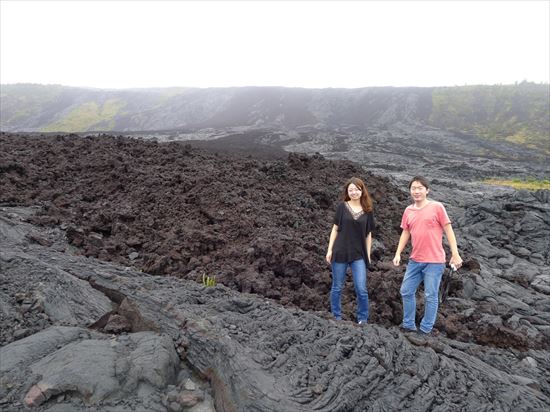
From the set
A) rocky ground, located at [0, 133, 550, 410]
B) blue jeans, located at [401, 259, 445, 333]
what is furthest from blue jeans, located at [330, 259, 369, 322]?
blue jeans, located at [401, 259, 445, 333]

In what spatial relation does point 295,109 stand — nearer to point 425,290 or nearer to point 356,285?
point 356,285

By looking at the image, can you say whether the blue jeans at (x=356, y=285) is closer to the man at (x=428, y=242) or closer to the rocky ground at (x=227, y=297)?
the rocky ground at (x=227, y=297)

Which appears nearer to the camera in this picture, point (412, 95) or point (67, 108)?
point (412, 95)

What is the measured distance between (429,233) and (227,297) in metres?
2.59

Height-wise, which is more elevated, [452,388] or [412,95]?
[412,95]

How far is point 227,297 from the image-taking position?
4.75m

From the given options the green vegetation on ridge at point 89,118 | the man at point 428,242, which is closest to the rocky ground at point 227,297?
the man at point 428,242

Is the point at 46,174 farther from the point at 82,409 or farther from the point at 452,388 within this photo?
the point at 452,388

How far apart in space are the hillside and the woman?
36.9 metres

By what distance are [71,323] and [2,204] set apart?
5.90 m

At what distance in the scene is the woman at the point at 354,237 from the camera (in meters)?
5.11

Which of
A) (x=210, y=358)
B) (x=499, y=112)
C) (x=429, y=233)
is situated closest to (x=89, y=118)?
(x=499, y=112)

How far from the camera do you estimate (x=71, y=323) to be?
3.92 metres

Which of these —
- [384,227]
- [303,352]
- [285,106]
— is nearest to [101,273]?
[303,352]
